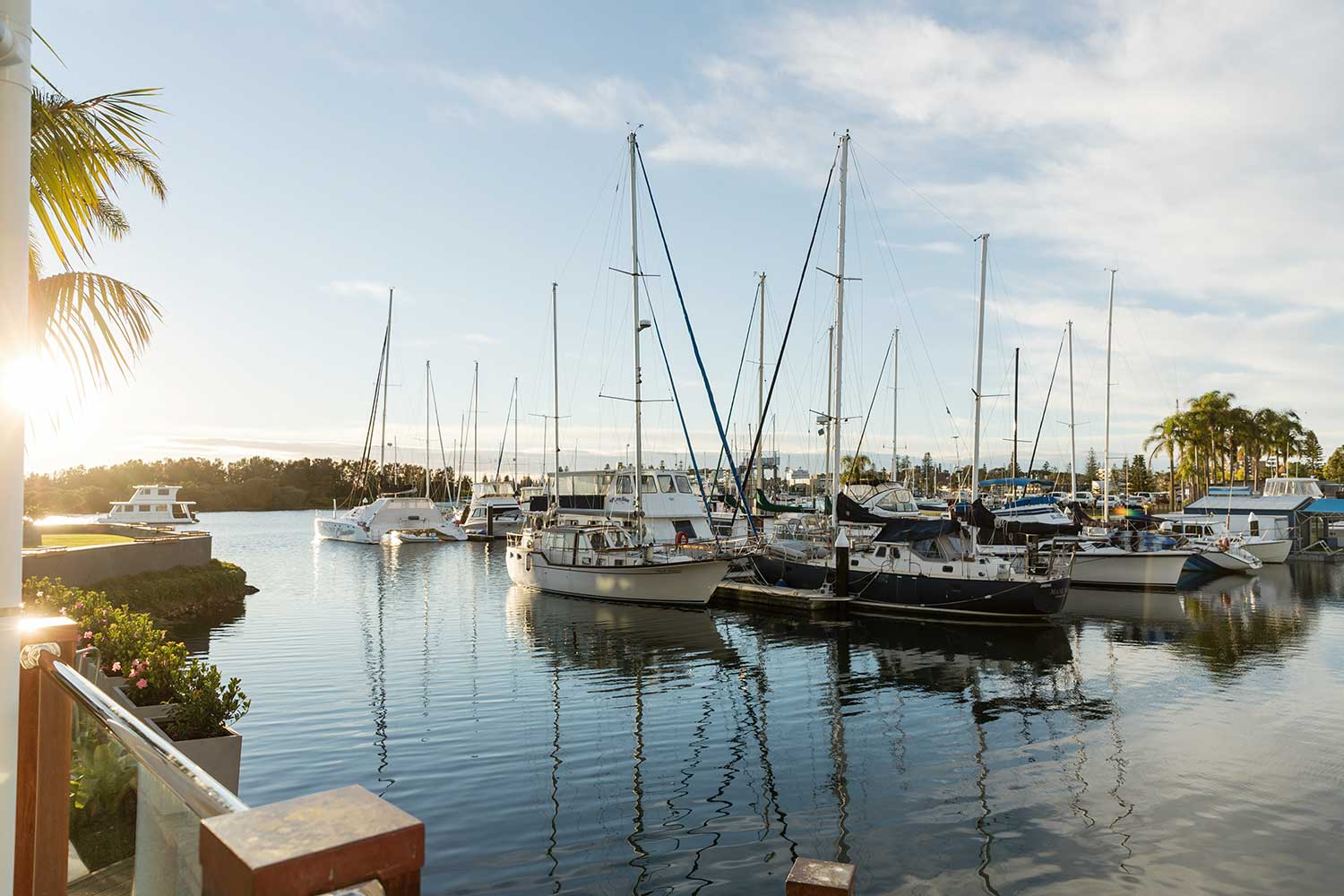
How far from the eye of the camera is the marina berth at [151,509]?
67.1 meters

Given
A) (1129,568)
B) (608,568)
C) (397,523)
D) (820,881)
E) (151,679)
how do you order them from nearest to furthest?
1. (820,881)
2. (151,679)
3. (608,568)
4. (1129,568)
5. (397,523)

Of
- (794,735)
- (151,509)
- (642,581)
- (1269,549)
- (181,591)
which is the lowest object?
(794,735)

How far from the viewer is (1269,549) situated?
51.1 meters

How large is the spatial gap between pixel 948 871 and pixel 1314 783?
7730 millimetres

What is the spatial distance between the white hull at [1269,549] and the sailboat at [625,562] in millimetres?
39076

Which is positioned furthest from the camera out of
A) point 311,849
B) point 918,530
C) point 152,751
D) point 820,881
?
point 918,530

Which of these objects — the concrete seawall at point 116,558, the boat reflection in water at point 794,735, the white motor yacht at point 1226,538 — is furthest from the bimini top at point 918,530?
the white motor yacht at point 1226,538

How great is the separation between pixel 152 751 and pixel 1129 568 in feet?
144

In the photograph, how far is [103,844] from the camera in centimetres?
317

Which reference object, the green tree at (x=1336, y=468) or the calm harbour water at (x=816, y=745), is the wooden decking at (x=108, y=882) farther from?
the green tree at (x=1336, y=468)

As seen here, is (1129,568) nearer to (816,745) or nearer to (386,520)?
(816,745)

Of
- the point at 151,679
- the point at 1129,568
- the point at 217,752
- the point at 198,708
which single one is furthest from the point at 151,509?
the point at 1129,568

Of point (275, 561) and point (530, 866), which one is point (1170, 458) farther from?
point (530, 866)

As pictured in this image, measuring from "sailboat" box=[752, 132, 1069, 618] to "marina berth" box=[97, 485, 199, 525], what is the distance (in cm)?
5627
